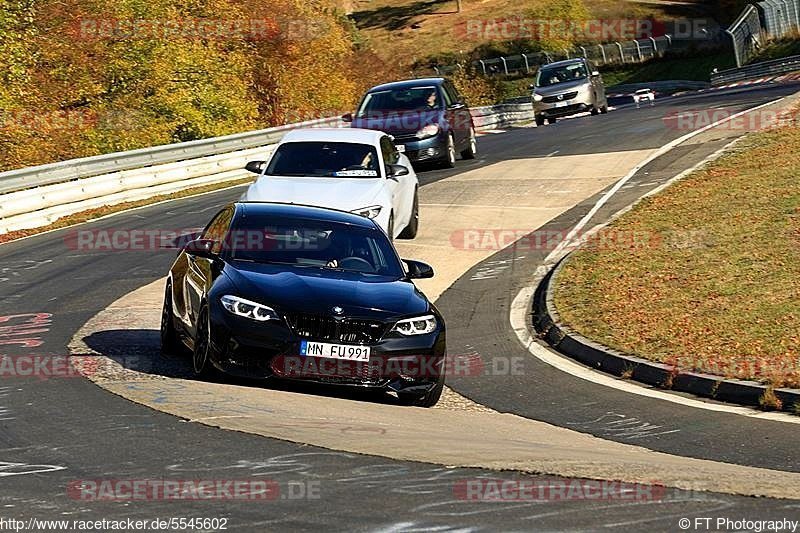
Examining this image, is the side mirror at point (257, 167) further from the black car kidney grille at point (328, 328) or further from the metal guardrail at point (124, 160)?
the black car kidney grille at point (328, 328)

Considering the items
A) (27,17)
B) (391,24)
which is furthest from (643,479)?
(391,24)

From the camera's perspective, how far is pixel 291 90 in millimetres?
49562

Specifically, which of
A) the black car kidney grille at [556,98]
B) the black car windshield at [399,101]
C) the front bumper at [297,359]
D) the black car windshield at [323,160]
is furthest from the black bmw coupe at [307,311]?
the black car kidney grille at [556,98]

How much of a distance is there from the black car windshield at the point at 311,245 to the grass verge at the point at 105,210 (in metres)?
11.7

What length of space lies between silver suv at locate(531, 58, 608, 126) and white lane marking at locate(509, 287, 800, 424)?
25.9 meters

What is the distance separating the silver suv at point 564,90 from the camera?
4184 centimetres

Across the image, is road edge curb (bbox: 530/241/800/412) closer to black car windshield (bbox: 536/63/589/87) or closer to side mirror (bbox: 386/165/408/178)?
side mirror (bbox: 386/165/408/178)

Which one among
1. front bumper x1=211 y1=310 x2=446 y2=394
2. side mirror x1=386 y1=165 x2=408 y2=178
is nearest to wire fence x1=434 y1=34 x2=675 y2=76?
side mirror x1=386 y1=165 x2=408 y2=178

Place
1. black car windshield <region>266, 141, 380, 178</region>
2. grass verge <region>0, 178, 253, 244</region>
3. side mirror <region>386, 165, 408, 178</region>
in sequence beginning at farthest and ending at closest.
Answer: grass verge <region>0, 178, 253, 244</region>, side mirror <region>386, 165, 408, 178</region>, black car windshield <region>266, 141, 380, 178</region>

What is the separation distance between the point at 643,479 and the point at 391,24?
331ft

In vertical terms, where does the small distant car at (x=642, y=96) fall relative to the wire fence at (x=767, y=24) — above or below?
below

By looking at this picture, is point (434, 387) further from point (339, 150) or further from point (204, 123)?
point (204, 123)

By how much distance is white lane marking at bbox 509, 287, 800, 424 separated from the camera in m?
10.6

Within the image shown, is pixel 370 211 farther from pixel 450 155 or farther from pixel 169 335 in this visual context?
pixel 450 155
